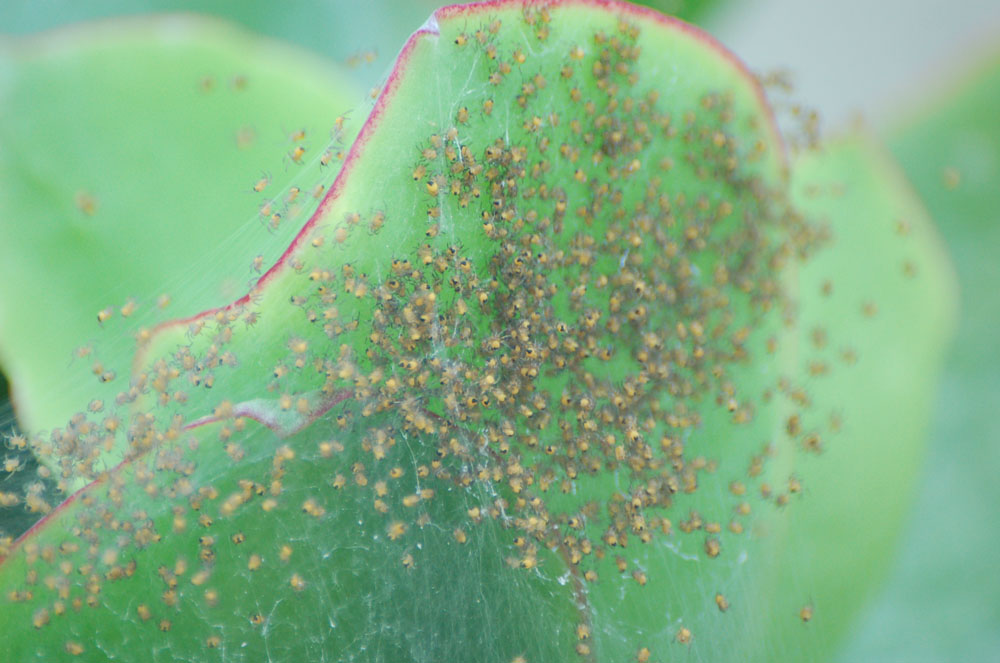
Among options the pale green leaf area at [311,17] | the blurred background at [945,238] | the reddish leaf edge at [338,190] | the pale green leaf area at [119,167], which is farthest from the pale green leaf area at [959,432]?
the pale green leaf area at [119,167]

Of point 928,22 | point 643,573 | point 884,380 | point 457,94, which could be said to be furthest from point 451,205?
point 928,22

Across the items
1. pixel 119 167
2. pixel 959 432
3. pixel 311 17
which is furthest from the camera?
pixel 959 432

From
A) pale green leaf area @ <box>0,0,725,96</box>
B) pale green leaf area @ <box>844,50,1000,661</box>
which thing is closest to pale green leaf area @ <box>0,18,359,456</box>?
pale green leaf area @ <box>0,0,725,96</box>

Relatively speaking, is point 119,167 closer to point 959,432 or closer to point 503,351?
→ point 503,351

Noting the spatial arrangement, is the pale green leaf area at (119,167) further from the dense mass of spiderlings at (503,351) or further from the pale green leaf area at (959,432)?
the pale green leaf area at (959,432)

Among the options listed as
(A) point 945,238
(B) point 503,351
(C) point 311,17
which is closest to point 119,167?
(C) point 311,17

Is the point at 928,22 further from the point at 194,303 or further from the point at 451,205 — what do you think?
the point at 194,303
